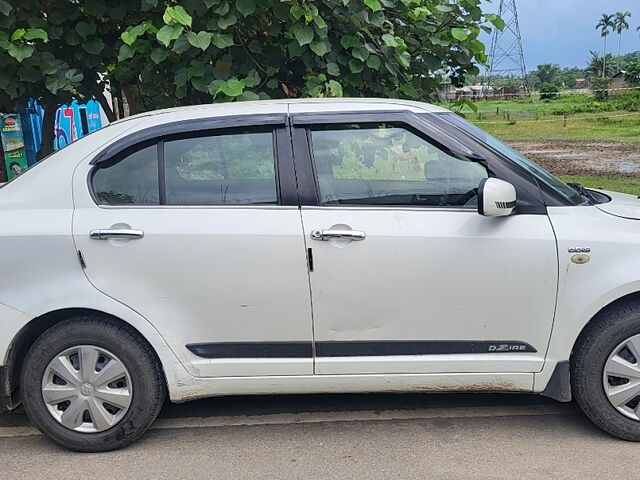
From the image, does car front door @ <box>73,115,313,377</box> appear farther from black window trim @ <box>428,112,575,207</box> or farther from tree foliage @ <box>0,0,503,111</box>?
tree foliage @ <box>0,0,503,111</box>

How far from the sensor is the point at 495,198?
2908 mm

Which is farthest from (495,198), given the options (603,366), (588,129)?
(588,129)

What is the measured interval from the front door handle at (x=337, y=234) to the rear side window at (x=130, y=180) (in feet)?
2.77

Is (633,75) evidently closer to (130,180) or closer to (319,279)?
(319,279)

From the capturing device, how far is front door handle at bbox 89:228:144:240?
301cm

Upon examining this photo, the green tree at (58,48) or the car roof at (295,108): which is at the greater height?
the green tree at (58,48)

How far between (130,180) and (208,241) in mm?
561

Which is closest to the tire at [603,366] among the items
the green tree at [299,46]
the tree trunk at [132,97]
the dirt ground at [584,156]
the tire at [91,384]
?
the tire at [91,384]

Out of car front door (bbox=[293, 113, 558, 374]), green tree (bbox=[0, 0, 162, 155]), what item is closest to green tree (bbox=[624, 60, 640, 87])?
green tree (bbox=[0, 0, 162, 155])

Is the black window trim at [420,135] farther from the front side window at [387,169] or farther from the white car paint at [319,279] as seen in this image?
the white car paint at [319,279]

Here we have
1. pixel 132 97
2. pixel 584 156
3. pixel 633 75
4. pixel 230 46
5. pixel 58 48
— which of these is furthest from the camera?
pixel 633 75

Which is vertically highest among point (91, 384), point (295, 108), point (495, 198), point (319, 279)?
point (295, 108)

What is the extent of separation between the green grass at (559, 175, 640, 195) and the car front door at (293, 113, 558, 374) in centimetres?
879

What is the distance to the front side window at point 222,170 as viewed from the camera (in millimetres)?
3139
